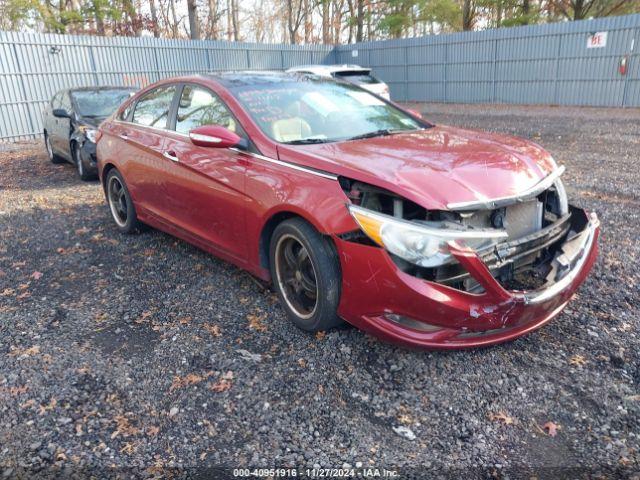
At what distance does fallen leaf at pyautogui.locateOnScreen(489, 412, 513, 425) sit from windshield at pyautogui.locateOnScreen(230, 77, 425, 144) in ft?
6.74

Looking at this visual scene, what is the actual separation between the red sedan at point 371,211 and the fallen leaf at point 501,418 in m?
0.40

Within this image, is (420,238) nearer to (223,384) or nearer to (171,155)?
(223,384)

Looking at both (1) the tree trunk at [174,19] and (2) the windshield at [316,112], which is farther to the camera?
(1) the tree trunk at [174,19]

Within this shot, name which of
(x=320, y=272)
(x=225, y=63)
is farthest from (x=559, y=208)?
(x=225, y=63)

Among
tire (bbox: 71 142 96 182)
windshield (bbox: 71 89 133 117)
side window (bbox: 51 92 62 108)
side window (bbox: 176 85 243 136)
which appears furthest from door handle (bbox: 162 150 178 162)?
side window (bbox: 51 92 62 108)

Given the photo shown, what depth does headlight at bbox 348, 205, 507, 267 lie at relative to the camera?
2.64 meters

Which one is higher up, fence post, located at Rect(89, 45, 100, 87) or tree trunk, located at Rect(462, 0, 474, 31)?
tree trunk, located at Rect(462, 0, 474, 31)

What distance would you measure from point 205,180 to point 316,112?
3.28 ft

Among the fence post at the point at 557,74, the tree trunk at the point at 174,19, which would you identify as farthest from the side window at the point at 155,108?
the tree trunk at the point at 174,19

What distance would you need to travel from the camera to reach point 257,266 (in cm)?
369

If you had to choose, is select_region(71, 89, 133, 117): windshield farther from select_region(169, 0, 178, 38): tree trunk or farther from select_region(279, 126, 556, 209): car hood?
select_region(169, 0, 178, 38): tree trunk

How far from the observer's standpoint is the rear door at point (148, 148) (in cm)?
462

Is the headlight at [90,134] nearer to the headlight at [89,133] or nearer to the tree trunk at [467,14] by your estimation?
the headlight at [89,133]

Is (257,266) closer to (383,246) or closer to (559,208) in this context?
(383,246)
